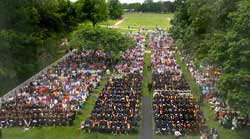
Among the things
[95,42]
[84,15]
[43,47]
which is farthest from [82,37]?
[84,15]

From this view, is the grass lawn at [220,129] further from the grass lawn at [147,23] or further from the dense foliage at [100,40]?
the grass lawn at [147,23]

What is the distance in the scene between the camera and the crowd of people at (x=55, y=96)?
111ft

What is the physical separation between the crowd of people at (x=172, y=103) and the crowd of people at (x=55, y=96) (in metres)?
Answer: 6.46

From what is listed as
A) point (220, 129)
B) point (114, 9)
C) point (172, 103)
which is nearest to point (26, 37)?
point (172, 103)

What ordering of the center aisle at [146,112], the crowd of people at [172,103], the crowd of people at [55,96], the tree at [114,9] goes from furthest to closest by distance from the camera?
the tree at [114,9] → the crowd of people at [55,96] → the center aisle at [146,112] → the crowd of people at [172,103]

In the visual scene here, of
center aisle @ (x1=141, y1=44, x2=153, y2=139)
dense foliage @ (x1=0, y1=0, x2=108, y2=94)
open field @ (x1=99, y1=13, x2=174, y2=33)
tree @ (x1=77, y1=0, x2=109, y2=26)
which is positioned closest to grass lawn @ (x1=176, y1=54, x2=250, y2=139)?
center aisle @ (x1=141, y1=44, x2=153, y2=139)

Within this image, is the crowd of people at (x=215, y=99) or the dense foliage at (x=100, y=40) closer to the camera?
the crowd of people at (x=215, y=99)

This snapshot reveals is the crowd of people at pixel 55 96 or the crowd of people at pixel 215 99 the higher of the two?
the crowd of people at pixel 55 96

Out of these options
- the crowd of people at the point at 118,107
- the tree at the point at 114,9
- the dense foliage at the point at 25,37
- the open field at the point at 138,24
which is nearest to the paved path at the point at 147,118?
the crowd of people at the point at 118,107

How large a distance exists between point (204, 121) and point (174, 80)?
45.3 feet

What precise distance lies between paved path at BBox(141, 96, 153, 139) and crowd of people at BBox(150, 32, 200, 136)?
0.68 meters

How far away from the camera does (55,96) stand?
41469 mm

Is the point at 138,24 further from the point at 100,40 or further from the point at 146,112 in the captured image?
the point at 146,112

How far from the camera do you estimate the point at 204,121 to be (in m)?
33.5
